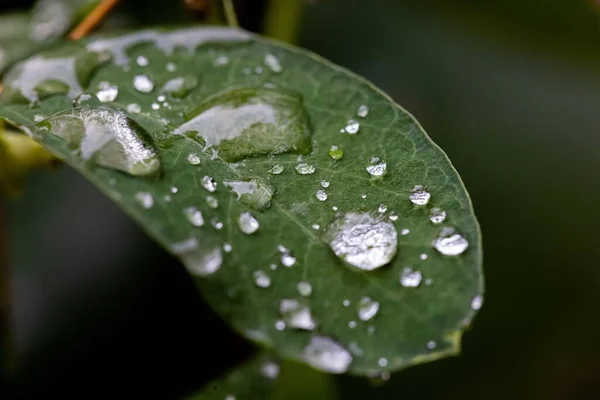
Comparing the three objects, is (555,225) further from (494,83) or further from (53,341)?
(53,341)

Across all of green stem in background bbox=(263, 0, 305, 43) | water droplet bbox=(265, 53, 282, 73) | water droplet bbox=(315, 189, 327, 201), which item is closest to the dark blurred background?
green stem in background bbox=(263, 0, 305, 43)

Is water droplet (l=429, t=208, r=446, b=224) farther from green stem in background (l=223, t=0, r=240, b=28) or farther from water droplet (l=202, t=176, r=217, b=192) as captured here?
green stem in background (l=223, t=0, r=240, b=28)

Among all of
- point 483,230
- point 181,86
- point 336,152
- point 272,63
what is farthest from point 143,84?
point 483,230

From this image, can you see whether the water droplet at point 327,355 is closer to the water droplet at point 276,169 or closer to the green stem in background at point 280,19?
the water droplet at point 276,169

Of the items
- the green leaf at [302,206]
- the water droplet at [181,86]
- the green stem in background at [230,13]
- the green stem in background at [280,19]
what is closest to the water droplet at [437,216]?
the green leaf at [302,206]

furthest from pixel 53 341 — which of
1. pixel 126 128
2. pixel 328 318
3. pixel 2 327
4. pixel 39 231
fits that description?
pixel 328 318

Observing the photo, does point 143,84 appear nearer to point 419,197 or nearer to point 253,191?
point 253,191
